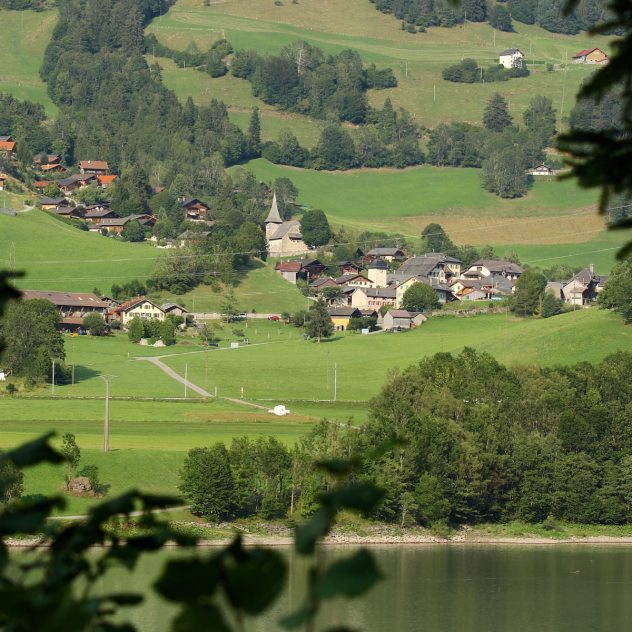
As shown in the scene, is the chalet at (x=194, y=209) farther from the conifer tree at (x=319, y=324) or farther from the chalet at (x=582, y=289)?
the chalet at (x=582, y=289)

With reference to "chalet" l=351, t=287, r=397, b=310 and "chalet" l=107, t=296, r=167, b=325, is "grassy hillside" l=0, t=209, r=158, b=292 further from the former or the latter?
"chalet" l=351, t=287, r=397, b=310

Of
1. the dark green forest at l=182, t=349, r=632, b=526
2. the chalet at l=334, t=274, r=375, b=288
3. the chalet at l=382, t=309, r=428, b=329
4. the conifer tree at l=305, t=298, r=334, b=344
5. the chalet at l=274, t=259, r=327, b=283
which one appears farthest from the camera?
the chalet at l=274, t=259, r=327, b=283

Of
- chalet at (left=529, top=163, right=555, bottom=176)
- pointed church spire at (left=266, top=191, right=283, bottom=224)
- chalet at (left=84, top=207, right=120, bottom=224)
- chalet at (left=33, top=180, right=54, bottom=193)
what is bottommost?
chalet at (left=84, top=207, right=120, bottom=224)

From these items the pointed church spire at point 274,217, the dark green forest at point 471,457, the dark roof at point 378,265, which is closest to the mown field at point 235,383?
the dark green forest at point 471,457

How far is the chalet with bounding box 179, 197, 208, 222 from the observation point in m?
146

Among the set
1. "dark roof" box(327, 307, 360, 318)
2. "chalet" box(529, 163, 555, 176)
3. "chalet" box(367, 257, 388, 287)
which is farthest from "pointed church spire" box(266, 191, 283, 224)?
"chalet" box(529, 163, 555, 176)

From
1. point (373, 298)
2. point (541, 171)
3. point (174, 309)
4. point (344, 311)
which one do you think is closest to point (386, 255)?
point (373, 298)

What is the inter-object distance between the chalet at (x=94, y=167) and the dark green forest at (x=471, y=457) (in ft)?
394

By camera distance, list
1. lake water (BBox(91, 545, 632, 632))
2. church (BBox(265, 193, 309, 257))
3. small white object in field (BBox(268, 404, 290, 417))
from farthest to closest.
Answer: church (BBox(265, 193, 309, 257))
small white object in field (BBox(268, 404, 290, 417))
lake water (BBox(91, 545, 632, 632))

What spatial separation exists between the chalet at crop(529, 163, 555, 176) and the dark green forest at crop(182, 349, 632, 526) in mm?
127594

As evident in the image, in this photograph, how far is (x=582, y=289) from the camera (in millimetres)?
109312

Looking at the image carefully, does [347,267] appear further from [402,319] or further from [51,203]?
[51,203]

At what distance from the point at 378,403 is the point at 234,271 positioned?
61703mm

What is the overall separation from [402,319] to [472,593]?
65.3 meters
